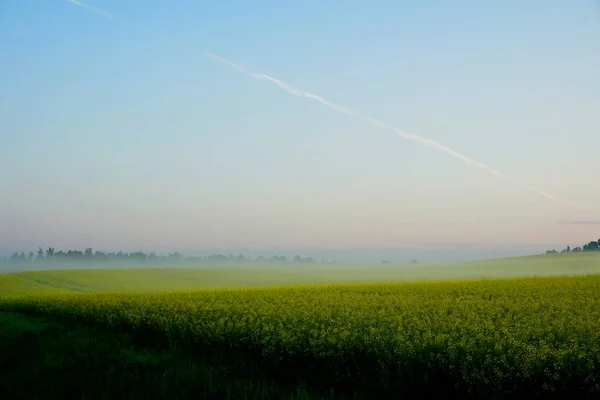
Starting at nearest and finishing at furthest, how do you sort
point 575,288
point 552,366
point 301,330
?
1. point 552,366
2. point 301,330
3. point 575,288

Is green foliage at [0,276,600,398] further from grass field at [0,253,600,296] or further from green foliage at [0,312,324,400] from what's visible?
grass field at [0,253,600,296]

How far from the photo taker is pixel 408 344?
920cm

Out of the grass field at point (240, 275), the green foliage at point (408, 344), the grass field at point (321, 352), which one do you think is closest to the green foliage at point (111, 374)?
the grass field at point (321, 352)

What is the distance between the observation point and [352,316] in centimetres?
1382

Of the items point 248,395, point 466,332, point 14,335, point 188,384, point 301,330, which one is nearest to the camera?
point 248,395

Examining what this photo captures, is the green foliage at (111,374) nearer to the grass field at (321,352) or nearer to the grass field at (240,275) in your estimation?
the grass field at (321,352)

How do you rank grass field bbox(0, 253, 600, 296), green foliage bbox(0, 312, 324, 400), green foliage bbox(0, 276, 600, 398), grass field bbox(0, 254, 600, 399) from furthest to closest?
grass field bbox(0, 253, 600, 296)
green foliage bbox(0, 312, 324, 400)
grass field bbox(0, 254, 600, 399)
green foliage bbox(0, 276, 600, 398)

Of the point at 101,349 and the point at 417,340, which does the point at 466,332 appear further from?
the point at 101,349

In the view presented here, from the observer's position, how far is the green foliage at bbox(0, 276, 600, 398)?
768cm

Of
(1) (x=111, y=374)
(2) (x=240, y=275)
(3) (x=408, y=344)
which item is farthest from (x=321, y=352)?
(2) (x=240, y=275)

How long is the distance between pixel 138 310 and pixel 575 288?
59.4 ft

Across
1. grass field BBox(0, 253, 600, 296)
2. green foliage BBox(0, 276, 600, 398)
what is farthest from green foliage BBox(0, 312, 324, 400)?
grass field BBox(0, 253, 600, 296)

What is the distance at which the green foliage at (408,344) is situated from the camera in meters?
7.68

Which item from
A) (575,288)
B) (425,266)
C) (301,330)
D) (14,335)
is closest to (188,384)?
(301,330)
